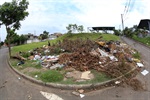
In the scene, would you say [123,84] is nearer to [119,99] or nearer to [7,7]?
[119,99]

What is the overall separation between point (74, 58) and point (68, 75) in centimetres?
189

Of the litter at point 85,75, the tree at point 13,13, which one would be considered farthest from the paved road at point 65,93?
the tree at point 13,13

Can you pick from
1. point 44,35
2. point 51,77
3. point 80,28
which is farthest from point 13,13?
point 44,35

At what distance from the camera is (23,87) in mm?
6594

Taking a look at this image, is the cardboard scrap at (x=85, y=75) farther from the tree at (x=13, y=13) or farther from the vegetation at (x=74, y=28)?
the vegetation at (x=74, y=28)

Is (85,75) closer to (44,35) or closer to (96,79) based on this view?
(96,79)

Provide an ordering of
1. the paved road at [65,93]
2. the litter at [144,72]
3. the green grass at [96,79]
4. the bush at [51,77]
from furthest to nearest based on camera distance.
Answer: the litter at [144,72]
the bush at [51,77]
the green grass at [96,79]
the paved road at [65,93]

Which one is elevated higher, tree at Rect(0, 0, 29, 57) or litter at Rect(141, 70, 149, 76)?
tree at Rect(0, 0, 29, 57)

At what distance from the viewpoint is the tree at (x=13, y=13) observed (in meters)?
11.8

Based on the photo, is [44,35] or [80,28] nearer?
[80,28]

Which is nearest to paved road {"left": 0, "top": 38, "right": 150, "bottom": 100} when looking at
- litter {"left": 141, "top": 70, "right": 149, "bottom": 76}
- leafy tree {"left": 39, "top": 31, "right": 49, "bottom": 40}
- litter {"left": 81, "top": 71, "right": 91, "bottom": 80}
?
litter {"left": 141, "top": 70, "right": 149, "bottom": 76}

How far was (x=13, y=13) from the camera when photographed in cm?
1216

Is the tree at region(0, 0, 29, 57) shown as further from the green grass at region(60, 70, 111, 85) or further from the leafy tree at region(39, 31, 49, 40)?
the leafy tree at region(39, 31, 49, 40)

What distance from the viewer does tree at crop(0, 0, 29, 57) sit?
11.8 metres
